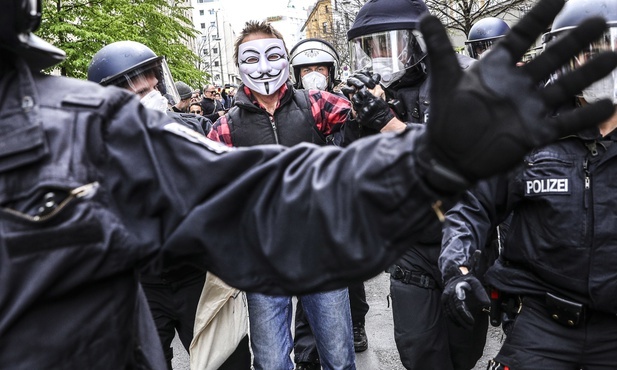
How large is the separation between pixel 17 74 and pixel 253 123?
2792mm

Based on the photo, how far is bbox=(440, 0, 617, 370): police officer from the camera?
2.85 meters

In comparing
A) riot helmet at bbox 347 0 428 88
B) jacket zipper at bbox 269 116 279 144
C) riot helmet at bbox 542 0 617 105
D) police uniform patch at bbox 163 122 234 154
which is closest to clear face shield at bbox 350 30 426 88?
riot helmet at bbox 347 0 428 88

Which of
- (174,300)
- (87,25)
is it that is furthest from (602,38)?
(87,25)

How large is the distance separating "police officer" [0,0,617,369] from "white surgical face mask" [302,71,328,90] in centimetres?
626

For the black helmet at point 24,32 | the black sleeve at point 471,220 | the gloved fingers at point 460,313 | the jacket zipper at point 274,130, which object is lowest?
the gloved fingers at point 460,313

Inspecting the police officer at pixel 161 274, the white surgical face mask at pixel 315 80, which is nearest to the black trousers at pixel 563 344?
the police officer at pixel 161 274

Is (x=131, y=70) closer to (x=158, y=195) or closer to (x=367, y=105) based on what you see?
(x=367, y=105)

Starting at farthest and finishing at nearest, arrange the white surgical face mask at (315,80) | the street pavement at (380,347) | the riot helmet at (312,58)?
1. the riot helmet at (312,58)
2. the white surgical face mask at (315,80)
3. the street pavement at (380,347)

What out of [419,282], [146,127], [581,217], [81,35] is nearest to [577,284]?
[581,217]

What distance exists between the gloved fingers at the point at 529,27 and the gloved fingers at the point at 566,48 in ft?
0.12

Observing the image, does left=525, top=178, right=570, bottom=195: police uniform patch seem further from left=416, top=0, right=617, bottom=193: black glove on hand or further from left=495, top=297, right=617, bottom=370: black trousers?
left=416, top=0, right=617, bottom=193: black glove on hand

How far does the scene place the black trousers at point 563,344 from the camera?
2893 millimetres

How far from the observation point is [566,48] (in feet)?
4.04

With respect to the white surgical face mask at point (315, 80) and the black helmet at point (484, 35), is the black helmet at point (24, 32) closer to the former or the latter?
the black helmet at point (484, 35)
